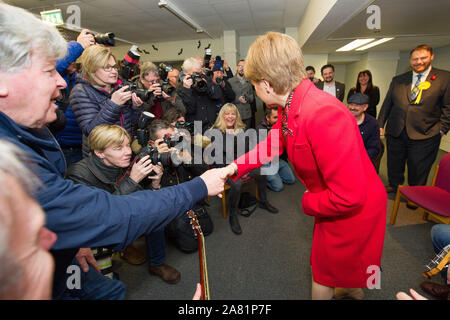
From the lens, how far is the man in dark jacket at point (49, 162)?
1.98ft

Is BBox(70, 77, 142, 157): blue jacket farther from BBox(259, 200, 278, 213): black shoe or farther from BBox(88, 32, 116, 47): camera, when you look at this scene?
BBox(259, 200, 278, 213): black shoe

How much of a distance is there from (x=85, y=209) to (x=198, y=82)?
2.72m

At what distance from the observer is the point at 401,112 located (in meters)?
2.77

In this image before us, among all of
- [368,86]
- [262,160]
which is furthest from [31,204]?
[368,86]

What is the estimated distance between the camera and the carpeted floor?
181 cm

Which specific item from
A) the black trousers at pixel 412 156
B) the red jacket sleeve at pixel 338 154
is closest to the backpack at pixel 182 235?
the red jacket sleeve at pixel 338 154

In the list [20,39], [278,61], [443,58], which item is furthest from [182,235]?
[443,58]

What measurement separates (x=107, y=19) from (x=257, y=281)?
6.47 m

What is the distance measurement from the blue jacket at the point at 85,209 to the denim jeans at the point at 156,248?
110 cm

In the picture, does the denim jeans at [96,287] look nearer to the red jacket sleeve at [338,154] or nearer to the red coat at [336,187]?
the red coat at [336,187]

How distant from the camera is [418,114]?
2623 millimetres

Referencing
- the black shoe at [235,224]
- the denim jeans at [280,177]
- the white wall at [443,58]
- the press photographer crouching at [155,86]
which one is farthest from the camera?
the white wall at [443,58]

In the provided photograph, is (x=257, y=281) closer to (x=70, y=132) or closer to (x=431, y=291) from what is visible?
(x=431, y=291)

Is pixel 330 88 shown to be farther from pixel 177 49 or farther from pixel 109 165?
pixel 177 49
